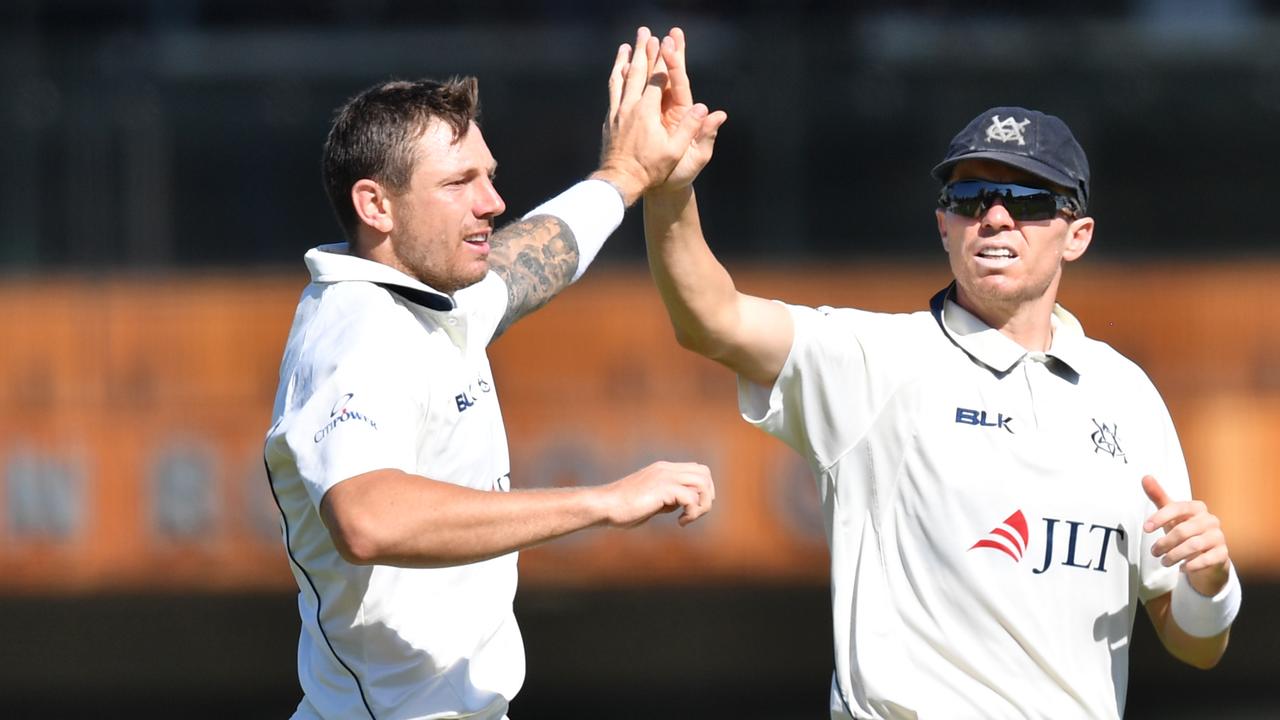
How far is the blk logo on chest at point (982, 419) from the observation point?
3.69 m

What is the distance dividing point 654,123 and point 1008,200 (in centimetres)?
82

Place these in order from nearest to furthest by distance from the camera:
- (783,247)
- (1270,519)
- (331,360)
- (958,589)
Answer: (331,360), (958,589), (1270,519), (783,247)

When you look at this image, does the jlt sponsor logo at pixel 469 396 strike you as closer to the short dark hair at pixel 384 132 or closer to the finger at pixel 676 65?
the short dark hair at pixel 384 132

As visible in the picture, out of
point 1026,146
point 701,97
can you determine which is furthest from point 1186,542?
point 701,97

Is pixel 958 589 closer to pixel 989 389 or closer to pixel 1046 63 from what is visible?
pixel 989 389

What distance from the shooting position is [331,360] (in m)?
3.25

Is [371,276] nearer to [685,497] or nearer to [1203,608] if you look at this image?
[685,497]

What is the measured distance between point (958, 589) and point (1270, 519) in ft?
19.6

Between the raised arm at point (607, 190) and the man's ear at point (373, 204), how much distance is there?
0.62 meters

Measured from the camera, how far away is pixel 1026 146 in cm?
371

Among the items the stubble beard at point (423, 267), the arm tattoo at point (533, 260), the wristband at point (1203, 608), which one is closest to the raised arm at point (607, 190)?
the arm tattoo at point (533, 260)

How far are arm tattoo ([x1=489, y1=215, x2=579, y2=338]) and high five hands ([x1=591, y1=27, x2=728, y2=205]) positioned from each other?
0.24m

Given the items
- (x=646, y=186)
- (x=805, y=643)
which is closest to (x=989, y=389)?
(x=646, y=186)

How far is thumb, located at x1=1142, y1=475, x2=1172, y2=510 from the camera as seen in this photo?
354 centimetres
